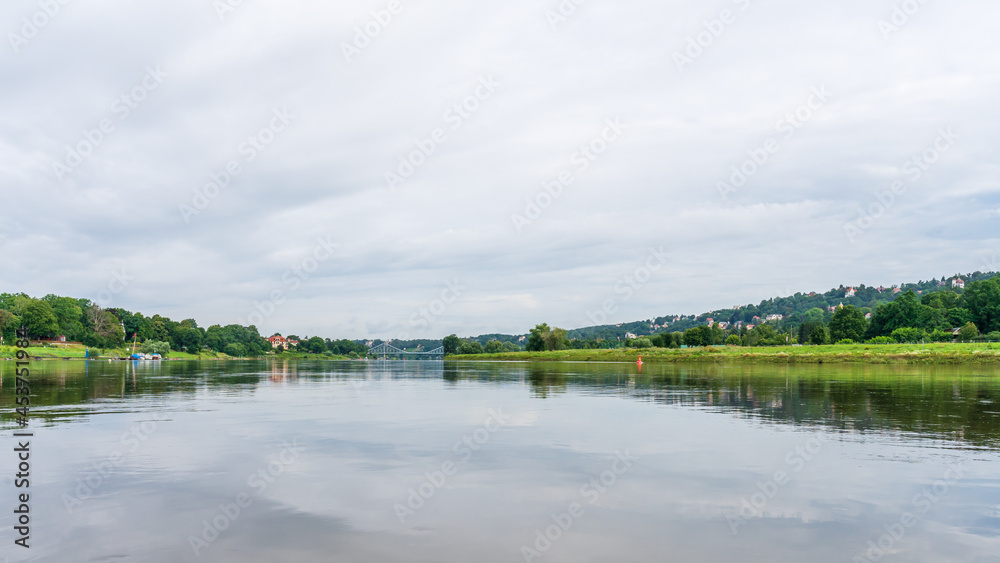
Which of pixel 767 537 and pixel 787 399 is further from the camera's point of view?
pixel 787 399

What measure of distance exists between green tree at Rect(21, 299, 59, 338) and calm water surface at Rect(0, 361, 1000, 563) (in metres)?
162

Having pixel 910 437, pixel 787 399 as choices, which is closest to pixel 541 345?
pixel 787 399

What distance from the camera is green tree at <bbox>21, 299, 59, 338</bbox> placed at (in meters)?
153

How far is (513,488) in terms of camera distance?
500 inches

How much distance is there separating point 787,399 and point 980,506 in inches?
875

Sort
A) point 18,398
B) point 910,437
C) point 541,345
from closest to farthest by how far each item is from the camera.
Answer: point 910,437, point 18,398, point 541,345

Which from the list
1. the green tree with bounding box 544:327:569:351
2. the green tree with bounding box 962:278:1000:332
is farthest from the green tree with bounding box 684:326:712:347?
the green tree with bounding box 962:278:1000:332

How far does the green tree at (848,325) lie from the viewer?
465 feet

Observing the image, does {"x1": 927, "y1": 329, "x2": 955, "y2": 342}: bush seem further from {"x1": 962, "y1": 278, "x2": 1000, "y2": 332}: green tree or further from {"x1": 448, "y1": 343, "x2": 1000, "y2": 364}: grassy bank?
{"x1": 448, "y1": 343, "x2": 1000, "y2": 364}: grassy bank

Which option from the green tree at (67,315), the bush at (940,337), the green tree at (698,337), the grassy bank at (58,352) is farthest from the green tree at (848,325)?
the green tree at (67,315)

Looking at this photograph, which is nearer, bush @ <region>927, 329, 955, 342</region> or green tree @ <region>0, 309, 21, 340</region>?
bush @ <region>927, 329, 955, 342</region>

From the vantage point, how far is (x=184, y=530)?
985 cm

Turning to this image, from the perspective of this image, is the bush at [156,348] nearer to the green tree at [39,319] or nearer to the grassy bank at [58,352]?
the grassy bank at [58,352]

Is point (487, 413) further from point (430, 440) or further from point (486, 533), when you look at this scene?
point (486, 533)
